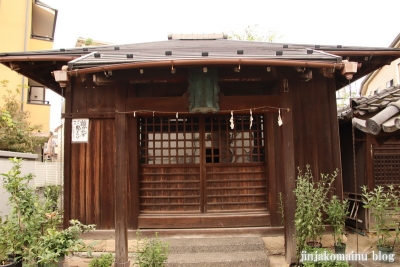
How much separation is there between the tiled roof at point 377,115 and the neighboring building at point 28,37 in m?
15.7

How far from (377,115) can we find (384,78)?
70.3 ft

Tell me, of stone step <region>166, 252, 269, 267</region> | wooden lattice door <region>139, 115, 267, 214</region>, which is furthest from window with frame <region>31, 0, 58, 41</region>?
stone step <region>166, 252, 269, 267</region>

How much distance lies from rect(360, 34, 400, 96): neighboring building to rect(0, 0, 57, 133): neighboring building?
21.4 metres

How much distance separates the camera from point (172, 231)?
7340 mm

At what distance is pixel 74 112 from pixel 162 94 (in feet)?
7.32

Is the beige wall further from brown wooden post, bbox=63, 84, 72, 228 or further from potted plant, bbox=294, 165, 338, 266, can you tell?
brown wooden post, bbox=63, 84, 72, 228

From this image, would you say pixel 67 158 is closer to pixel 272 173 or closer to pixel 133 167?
pixel 133 167

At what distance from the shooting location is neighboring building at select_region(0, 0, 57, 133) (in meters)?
17.4

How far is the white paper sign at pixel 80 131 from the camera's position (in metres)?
7.24

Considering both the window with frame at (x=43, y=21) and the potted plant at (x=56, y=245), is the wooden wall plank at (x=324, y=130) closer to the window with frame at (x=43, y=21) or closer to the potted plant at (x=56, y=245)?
the potted plant at (x=56, y=245)

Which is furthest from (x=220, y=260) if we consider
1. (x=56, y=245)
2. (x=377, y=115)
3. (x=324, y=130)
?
(x=377, y=115)

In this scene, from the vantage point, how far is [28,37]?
60.4ft

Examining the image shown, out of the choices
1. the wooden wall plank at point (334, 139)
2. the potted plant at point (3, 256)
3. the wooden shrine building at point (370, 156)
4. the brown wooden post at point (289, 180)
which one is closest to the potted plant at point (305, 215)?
the brown wooden post at point (289, 180)

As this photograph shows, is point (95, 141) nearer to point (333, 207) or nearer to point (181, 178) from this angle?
point (181, 178)
